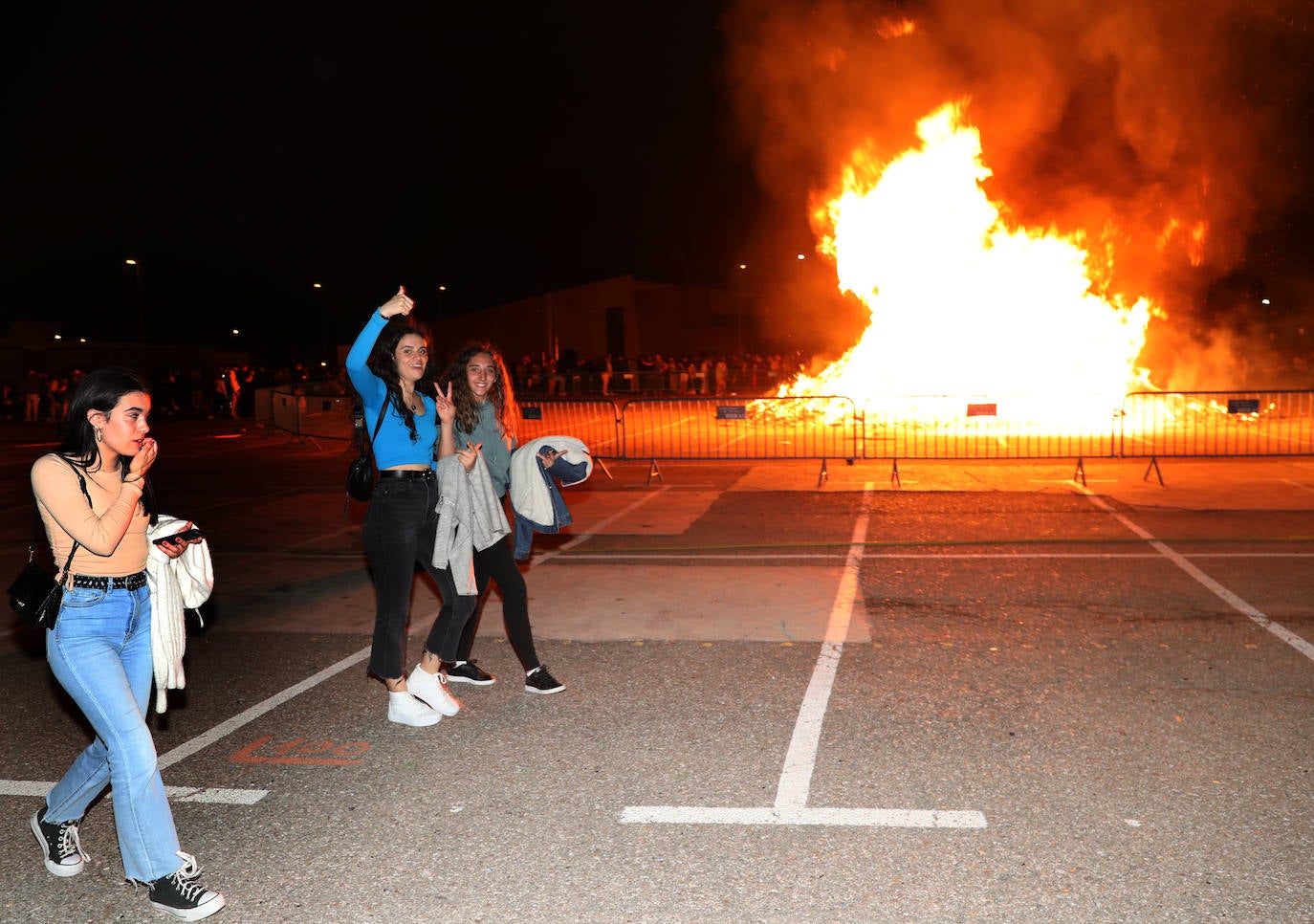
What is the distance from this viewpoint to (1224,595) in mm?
7402

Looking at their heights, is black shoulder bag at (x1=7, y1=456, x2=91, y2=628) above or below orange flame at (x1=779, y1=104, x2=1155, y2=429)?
below

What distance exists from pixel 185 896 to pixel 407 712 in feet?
5.88

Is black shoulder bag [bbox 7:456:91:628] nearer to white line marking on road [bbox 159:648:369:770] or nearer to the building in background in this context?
white line marking on road [bbox 159:648:369:770]

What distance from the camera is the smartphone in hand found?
3576mm

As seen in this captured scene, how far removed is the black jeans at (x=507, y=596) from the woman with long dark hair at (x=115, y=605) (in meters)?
1.92

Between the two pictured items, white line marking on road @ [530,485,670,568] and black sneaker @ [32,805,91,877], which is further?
white line marking on road @ [530,485,670,568]

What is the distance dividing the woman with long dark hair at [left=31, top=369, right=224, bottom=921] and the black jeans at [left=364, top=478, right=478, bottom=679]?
137 centimetres

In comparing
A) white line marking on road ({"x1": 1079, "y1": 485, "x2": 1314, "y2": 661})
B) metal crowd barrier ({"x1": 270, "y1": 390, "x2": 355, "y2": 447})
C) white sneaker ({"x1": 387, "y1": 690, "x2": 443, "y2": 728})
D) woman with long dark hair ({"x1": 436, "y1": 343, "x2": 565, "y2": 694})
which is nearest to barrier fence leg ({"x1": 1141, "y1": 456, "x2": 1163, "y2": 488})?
white line marking on road ({"x1": 1079, "y1": 485, "x2": 1314, "y2": 661})

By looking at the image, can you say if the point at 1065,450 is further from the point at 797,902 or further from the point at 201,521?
the point at 797,902

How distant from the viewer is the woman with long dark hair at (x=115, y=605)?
3.32m

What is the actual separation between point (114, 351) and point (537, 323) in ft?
75.9

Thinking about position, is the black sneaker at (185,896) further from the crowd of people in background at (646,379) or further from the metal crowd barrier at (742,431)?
the crowd of people in background at (646,379)

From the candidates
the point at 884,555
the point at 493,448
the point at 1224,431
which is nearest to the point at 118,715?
the point at 493,448

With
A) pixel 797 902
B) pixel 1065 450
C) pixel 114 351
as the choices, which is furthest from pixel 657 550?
pixel 114 351
